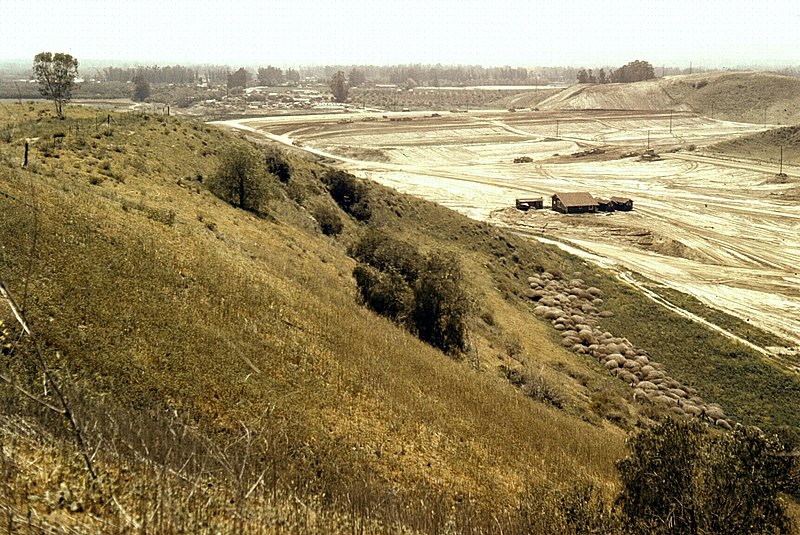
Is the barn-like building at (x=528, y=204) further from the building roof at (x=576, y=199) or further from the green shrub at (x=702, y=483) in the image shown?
the green shrub at (x=702, y=483)

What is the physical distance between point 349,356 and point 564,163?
333 feet

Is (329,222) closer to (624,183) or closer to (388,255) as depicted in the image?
(388,255)

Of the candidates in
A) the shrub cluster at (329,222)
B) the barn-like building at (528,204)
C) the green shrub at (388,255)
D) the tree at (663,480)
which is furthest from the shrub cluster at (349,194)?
the tree at (663,480)

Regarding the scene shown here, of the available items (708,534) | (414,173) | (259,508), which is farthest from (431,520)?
(414,173)

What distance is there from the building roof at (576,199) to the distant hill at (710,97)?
400 ft

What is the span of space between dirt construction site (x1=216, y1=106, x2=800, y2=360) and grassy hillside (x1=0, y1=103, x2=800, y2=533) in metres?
23.6

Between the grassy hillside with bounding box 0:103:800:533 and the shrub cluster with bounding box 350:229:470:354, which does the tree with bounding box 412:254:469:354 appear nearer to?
the shrub cluster with bounding box 350:229:470:354

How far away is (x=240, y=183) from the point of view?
3181 cm

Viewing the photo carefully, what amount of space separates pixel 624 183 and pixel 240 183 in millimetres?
76540

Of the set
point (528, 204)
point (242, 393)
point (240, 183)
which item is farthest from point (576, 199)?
point (242, 393)

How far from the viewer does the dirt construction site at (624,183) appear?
49.1 meters

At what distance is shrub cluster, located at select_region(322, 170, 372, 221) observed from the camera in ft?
141

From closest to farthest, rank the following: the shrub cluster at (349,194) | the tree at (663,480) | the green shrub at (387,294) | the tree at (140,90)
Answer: the tree at (663,480)
the green shrub at (387,294)
the shrub cluster at (349,194)
the tree at (140,90)

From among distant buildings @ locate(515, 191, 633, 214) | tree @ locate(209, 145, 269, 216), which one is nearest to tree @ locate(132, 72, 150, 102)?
distant buildings @ locate(515, 191, 633, 214)
